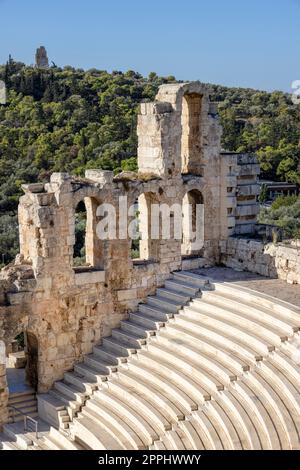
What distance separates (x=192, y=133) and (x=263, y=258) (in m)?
3.60

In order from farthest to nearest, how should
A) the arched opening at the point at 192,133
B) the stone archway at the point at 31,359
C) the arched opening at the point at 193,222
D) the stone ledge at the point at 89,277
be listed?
the arched opening at the point at 193,222
the arched opening at the point at 192,133
the stone ledge at the point at 89,277
the stone archway at the point at 31,359

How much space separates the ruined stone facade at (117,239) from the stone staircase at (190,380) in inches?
24.2

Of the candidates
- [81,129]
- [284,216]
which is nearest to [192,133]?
[284,216]

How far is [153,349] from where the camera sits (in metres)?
16.6

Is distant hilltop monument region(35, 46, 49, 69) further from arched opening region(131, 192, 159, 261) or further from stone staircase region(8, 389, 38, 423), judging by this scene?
stone staircase region(8, 389, 38, 423)

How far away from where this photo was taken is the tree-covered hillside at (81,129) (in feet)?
115

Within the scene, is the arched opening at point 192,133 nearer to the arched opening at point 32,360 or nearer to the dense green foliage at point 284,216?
the arched opening at point 32,360

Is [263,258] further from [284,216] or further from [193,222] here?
[284,216]

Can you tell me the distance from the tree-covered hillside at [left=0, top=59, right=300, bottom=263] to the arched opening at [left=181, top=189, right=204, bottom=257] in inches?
419

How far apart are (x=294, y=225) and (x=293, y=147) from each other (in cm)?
1377

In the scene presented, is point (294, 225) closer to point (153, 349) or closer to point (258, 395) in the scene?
point (153, 349)

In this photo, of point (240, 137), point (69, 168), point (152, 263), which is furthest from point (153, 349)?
point (240, 137)

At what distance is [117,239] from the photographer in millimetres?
17906

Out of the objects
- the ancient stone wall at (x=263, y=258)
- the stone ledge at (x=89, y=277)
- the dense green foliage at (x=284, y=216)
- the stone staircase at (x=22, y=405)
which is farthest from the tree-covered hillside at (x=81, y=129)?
the stone staircase at (x=22, y=405)
